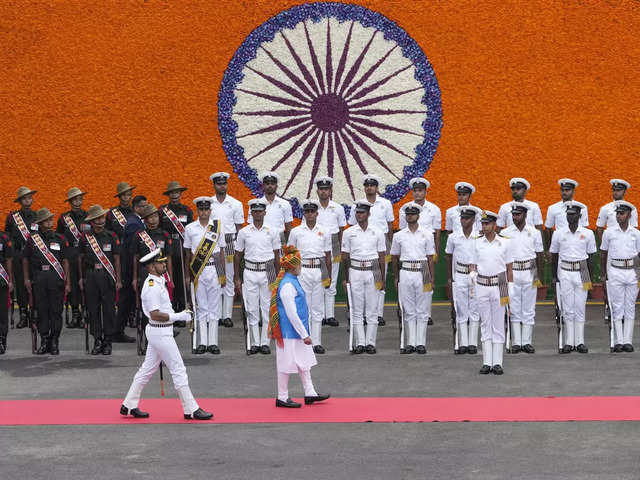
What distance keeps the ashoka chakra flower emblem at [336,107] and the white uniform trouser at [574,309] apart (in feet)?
16.7

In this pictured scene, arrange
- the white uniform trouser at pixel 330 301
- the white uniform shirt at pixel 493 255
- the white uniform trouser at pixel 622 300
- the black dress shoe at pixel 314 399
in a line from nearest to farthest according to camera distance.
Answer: the black dress shoe at pixel 314 399 → the white uniform shirt at pixel 493 255 → the white uniform trouser at pixel 622 300 → the white uniform trouser at pixel 330 301

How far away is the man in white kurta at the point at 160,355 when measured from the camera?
1091cm

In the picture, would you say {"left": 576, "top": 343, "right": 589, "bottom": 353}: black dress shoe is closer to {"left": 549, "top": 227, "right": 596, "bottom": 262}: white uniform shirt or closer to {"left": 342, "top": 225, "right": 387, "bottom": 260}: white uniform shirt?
{"left": 549, "top": 227, "right": 596, "bottom": 262}: white uniform shirt

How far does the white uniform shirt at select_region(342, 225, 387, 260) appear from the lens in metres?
14.6

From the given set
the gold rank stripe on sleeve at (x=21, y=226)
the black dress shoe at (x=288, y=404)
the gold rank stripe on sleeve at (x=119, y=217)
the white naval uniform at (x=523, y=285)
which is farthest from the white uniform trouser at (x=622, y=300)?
the gold rank stripe on sleeve at (x=21, y=226)

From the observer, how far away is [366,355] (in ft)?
47.4

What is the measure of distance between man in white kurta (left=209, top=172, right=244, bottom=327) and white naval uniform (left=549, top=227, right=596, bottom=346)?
15.3 feet

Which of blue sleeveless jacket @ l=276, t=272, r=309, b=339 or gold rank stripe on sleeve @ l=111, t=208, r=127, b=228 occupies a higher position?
gold rank stripe on sleeve @ l=111, t=208, r=127, b=228

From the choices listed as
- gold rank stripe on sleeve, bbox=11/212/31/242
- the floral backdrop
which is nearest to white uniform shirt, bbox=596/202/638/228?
the floral backdrop

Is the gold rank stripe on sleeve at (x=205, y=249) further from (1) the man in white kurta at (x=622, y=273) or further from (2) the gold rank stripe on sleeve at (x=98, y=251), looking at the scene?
(1) the man in white kurta at (x=622, y=273)

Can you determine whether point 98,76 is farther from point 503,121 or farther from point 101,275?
point 503,121

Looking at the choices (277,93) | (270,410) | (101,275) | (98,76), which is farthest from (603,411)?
(98,76)

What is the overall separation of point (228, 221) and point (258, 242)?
78.1 inches

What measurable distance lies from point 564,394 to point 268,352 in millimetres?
4210
